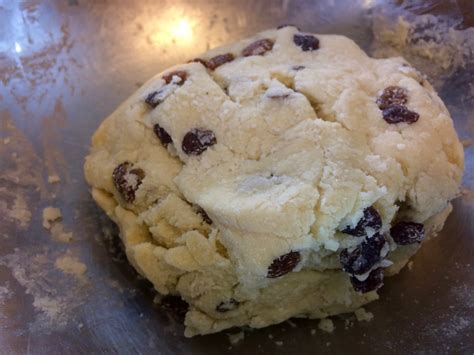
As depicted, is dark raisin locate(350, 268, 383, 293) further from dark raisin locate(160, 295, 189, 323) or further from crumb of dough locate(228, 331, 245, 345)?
dark raisin locate(160, 295, 189, 323)

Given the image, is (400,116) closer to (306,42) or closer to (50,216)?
(306,42)

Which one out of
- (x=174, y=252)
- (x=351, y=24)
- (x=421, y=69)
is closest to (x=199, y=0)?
(x=351, y=24)

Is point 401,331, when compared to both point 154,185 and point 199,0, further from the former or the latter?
point 199,0

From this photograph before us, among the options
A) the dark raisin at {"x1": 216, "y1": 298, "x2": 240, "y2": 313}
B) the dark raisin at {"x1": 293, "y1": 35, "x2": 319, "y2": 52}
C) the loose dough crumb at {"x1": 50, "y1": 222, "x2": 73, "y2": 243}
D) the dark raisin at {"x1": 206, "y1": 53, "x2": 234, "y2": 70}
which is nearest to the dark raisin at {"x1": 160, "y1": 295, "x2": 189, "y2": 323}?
the dark raisin at {"x1": 216, "y1": 298, "x2": 240, "y2": 313}

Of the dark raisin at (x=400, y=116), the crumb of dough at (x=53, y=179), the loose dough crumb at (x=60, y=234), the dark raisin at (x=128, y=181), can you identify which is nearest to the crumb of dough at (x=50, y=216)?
the loose dough crumb at (x=60, y=234)

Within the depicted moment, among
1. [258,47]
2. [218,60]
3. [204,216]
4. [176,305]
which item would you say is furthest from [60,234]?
[258,47]

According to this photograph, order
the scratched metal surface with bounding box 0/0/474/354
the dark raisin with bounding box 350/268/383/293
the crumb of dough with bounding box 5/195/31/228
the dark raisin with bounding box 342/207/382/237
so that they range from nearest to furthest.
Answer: the dark raisin with bounding box 342/207/382/237
the dark raisin with bounding box 350/268/383/293
the scratched metal surface with bounding box 0/0/474/354
the crumb of dough with bounding box 5/195/31/228
